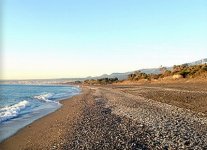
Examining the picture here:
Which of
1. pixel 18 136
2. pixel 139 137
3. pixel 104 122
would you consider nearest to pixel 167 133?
pixel 139 137

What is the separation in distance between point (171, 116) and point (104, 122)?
418 centimetres

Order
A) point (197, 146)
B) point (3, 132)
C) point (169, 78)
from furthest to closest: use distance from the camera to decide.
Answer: point (169, 78)
point (3, 132)
point (197, 146)

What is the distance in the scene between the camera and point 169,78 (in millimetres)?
79312

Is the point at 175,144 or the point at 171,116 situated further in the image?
the point at 171,116

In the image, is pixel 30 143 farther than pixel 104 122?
No

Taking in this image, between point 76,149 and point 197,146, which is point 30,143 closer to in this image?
point 76,149

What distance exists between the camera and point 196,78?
63.7 meters

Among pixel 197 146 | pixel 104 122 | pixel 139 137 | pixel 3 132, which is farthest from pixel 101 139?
pixel 3 132

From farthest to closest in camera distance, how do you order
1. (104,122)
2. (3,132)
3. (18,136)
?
(104,122)
(3,132)
(18,136)

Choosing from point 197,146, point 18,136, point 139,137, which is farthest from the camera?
point 18,136

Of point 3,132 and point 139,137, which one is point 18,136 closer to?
point 3,132

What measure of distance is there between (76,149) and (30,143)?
3283 mm

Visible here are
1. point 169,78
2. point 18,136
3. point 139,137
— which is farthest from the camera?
point 169,78

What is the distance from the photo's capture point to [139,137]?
13695mm
